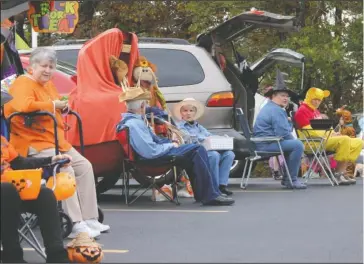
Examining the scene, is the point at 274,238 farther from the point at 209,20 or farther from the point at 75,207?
the point at 209,20

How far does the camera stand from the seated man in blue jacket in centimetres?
980

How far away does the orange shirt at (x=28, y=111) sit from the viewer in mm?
7551

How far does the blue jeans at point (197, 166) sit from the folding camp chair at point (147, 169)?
0.10m

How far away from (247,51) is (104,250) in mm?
15080

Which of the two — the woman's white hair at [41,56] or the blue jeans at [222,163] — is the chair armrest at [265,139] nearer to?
the blue jeans at [222,163]

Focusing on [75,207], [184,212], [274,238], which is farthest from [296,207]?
[75,207]

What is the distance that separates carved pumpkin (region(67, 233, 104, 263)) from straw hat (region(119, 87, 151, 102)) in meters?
3.19

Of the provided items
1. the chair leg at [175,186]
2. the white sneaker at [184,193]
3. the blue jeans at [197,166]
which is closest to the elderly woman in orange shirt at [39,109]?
the blue jeans at [197,166]

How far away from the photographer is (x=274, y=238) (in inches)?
305

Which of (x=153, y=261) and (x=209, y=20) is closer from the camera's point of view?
(x=153, y=261)

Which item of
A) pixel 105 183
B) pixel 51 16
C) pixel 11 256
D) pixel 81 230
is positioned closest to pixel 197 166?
pixel 105 183

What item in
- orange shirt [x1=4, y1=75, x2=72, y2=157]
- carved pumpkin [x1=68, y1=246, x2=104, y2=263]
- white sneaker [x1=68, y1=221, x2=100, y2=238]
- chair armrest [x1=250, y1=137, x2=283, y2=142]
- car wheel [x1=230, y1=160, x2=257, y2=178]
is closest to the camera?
carved pumpkin [x1=68, y1=246, x2=104, y2=263]

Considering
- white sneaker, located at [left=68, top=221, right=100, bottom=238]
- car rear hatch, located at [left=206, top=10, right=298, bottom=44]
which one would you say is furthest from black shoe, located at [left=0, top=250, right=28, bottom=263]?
car rear hatch, located at [left=206, top=10, right=298, bottom=44]

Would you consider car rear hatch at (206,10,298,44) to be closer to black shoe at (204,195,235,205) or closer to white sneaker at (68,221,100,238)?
black shoe at (204,195,235,205)
